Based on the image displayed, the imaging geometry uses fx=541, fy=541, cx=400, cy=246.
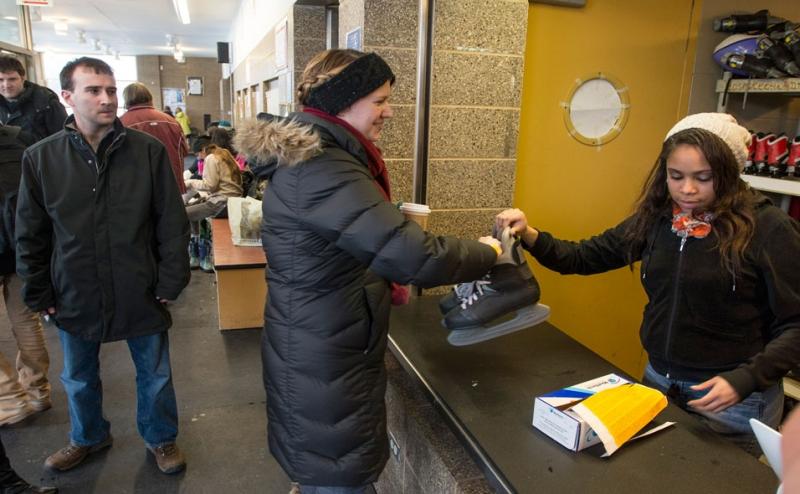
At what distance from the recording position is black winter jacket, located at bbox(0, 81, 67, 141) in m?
3.50

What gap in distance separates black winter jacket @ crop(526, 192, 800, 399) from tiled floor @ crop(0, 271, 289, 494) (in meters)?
1.69

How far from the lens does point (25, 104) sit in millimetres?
3564

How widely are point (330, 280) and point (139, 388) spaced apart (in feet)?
4.97

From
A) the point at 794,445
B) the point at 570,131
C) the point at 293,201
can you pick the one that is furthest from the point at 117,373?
the point at 794,445

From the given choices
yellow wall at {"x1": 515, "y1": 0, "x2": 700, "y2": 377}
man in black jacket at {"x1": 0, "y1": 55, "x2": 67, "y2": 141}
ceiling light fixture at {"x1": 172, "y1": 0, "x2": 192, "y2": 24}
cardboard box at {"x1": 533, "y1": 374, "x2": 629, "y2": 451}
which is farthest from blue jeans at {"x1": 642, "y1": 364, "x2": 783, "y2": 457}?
ceiling light fixture at {"x1": 172, "y1": 0, "x2": 192, "y2": 24}

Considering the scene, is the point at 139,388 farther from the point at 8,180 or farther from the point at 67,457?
the point at 8,180

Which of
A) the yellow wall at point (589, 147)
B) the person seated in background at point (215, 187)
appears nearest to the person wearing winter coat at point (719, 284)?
Result: the yellow wall at point (589, 147)

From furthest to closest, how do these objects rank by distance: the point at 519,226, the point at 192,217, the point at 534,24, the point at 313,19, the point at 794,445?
the point at 192,217
the point at 313,19
the point at 534,24
the point at 519,226
the point at 794,445

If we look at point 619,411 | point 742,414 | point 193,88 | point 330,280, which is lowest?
point 742,414

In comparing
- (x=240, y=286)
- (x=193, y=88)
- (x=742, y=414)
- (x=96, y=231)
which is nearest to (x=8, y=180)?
(x=96, y=231)

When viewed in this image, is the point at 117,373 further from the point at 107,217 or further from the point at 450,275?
the point at 450,275

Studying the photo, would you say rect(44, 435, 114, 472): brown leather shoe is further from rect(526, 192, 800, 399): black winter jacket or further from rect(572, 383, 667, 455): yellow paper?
rect(526, 192, 800, 399): black winter jacket

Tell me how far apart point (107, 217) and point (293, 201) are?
3.88ft

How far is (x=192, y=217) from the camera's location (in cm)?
518
